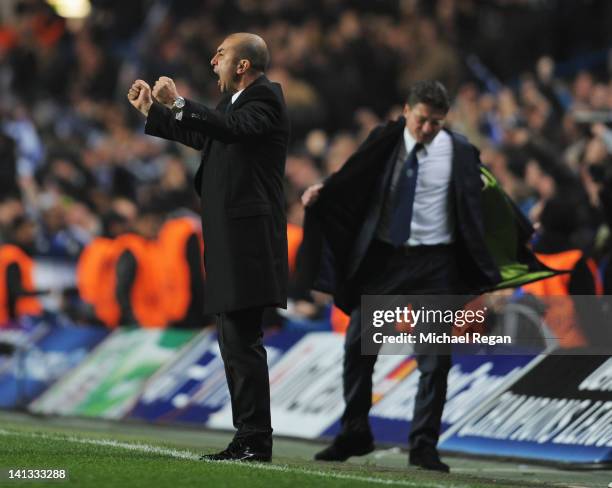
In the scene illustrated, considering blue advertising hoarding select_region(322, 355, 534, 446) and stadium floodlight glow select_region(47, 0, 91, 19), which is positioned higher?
stadium floodlight glow select_region(47, 0, 91, 19)

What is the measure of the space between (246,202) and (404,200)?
1632mm

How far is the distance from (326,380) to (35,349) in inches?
175

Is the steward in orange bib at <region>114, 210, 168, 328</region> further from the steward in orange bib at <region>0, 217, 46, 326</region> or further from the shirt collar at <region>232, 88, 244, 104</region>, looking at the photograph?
the shirt collar at <region>232, 88, 244, 104</region>

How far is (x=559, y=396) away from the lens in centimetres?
950

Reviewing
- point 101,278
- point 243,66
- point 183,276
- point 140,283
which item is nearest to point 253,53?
point 243,66

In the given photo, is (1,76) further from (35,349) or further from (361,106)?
(35,349)

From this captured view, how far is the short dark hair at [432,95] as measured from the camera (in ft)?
29.0

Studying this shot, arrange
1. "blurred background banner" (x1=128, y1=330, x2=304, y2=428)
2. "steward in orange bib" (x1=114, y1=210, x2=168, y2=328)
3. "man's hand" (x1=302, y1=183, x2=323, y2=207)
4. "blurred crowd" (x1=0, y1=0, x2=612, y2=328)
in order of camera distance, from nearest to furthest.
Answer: "man's hand" (x1=302, y1=183, x2=323, y2=207), "blurred background banner" (x1=128, y1=330, x2=304, y2=428), "blurred crowd" (x1=0, y1=0, x2=612, y2=328), "steward in orange bib" (x1=114, y1=210, x2=168, y2=328)

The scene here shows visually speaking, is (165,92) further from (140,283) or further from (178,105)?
(140,283)

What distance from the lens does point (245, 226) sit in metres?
7.70

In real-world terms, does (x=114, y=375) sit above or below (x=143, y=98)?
below

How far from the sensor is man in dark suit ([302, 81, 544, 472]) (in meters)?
8.95

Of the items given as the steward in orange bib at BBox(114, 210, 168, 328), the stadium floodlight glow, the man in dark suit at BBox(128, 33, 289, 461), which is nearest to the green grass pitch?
the man in dark suit at BBox(128, 33, 289, 461)

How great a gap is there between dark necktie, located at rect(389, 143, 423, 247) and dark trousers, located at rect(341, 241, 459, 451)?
0.13 metres
